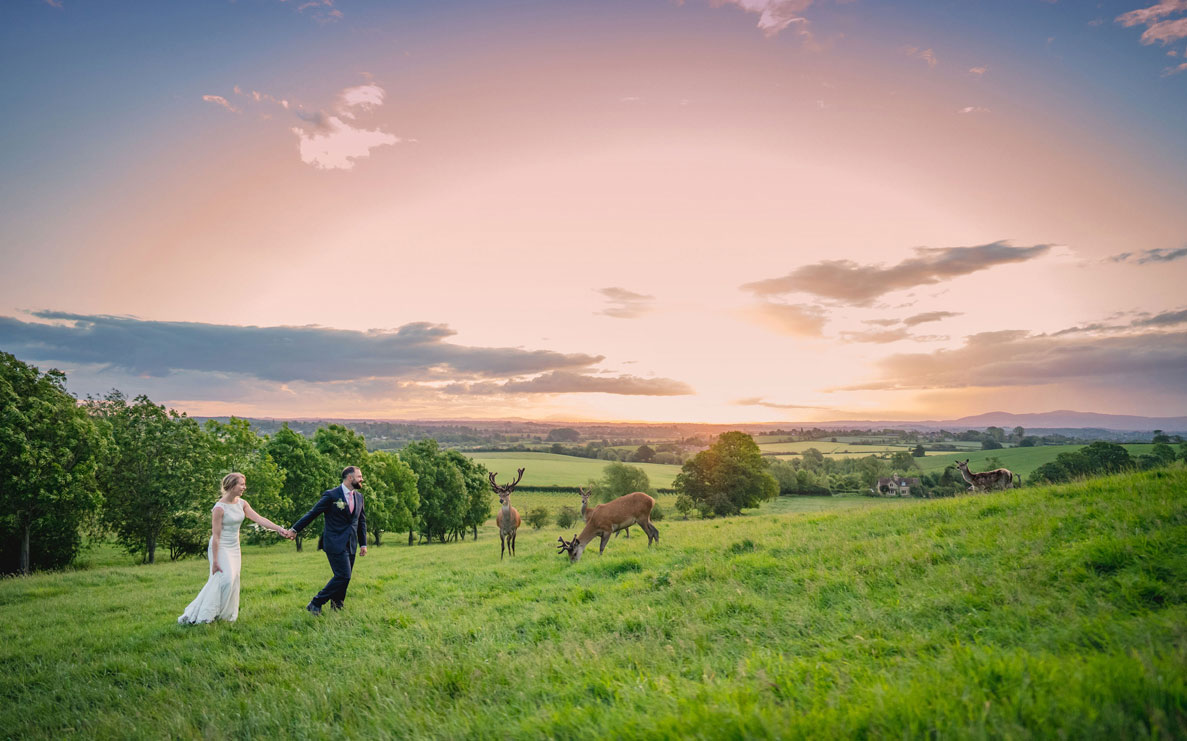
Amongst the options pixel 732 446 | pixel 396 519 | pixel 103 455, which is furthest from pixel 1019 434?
pixel 103 455

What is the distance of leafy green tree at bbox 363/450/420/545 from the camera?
39.5 meters

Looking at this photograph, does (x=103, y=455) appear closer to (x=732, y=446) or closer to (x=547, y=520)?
(x=547, y=520)

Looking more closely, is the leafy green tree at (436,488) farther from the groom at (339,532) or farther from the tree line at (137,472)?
the groom at (339,532)

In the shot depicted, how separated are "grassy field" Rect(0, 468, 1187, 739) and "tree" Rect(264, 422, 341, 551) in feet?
92.3

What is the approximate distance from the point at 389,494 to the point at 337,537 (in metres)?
35.6

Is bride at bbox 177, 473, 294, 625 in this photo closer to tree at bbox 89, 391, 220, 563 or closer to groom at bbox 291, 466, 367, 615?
groom at bbox 291, 466, 367, 615

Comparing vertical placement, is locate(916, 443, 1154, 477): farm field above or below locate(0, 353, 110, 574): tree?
below

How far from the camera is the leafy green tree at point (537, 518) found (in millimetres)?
59906

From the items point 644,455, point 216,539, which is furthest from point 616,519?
point 644,455

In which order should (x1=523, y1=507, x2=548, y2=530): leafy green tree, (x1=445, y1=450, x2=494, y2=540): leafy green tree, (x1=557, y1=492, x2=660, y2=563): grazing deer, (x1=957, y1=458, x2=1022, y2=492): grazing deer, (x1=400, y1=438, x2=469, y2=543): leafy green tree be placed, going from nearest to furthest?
(x1=557, y1=492, x2=660, y2=563): grazing deer
(x1=957, y1=458, x2=1022, y2=492): grazing deer
(x1=400, y1=438, x2=469, y2=543): leafy green tree
(x1=445, y1=450, x2=494, y2=540): leafy green tree
(x1=523, y1=507, x2=548, y2=530): leafy green tree

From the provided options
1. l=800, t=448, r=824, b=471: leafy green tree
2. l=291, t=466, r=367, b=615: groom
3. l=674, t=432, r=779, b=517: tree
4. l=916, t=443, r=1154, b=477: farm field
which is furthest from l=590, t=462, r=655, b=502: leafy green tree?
l=291, t=466, r=367, b=615: groom

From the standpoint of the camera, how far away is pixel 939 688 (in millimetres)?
3201

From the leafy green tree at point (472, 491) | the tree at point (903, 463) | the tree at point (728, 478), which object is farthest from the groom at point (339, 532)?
the tree at point (903, 463)

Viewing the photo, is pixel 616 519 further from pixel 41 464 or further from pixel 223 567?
pixel 41 464
